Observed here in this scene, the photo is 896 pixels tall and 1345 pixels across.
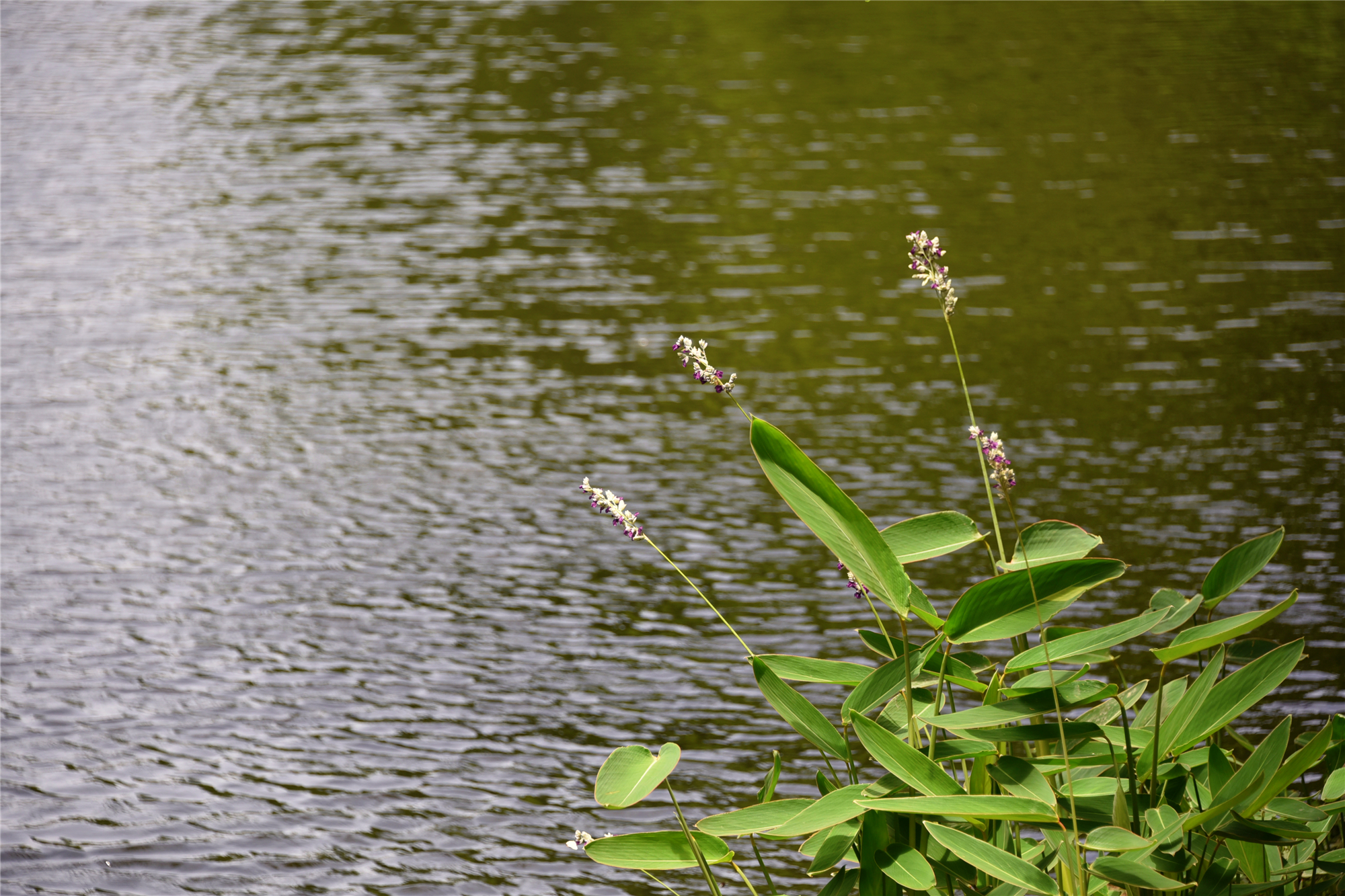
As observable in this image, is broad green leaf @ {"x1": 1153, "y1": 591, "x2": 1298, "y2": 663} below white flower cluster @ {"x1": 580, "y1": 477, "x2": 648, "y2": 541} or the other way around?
below

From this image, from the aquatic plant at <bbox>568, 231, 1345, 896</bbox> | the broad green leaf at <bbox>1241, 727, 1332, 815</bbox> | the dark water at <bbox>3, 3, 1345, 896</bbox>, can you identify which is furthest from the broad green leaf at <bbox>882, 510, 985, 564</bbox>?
the dark water at <bbox>3, 3, 1345, 896</bbox>

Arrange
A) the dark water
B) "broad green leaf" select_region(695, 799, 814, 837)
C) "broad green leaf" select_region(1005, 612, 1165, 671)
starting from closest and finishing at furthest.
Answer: "broad green leaf" select_region(1005, 612, 1165, 671), "broad green leaf" select_region(695, 799, 814, 837), the dark water

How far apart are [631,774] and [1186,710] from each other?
1162 millimetres

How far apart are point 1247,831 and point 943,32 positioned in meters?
17.4

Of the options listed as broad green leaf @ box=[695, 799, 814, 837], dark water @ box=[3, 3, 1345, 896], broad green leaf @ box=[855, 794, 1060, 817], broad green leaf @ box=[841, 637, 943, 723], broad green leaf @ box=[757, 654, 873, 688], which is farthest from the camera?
dark water @ box=[3, 3, 1345, 896]

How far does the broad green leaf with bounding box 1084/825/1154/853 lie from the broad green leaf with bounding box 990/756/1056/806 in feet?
0.35

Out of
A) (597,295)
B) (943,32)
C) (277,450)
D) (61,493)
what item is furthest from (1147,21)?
(61,493)

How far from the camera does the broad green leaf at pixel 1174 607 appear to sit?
274 cm

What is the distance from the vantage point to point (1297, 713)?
554 centimetres

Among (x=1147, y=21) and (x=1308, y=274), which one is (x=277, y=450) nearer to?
(x=1308, y=274)

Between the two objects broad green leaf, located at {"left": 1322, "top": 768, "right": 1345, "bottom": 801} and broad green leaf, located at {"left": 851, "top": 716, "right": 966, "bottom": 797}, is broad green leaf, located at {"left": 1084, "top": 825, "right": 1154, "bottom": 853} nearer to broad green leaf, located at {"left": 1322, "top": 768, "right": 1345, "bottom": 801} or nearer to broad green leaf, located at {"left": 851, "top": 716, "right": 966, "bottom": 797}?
broad green leaf, located at {"left": 851, "top": 716, "right": 966, "bottom": 797}

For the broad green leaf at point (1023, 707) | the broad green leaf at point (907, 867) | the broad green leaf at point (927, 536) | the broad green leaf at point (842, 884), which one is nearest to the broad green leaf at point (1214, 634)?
the broad green leaf at point (1023, 707)

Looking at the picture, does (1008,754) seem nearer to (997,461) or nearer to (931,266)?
(997,461)

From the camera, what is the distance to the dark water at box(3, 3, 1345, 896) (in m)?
5.54
